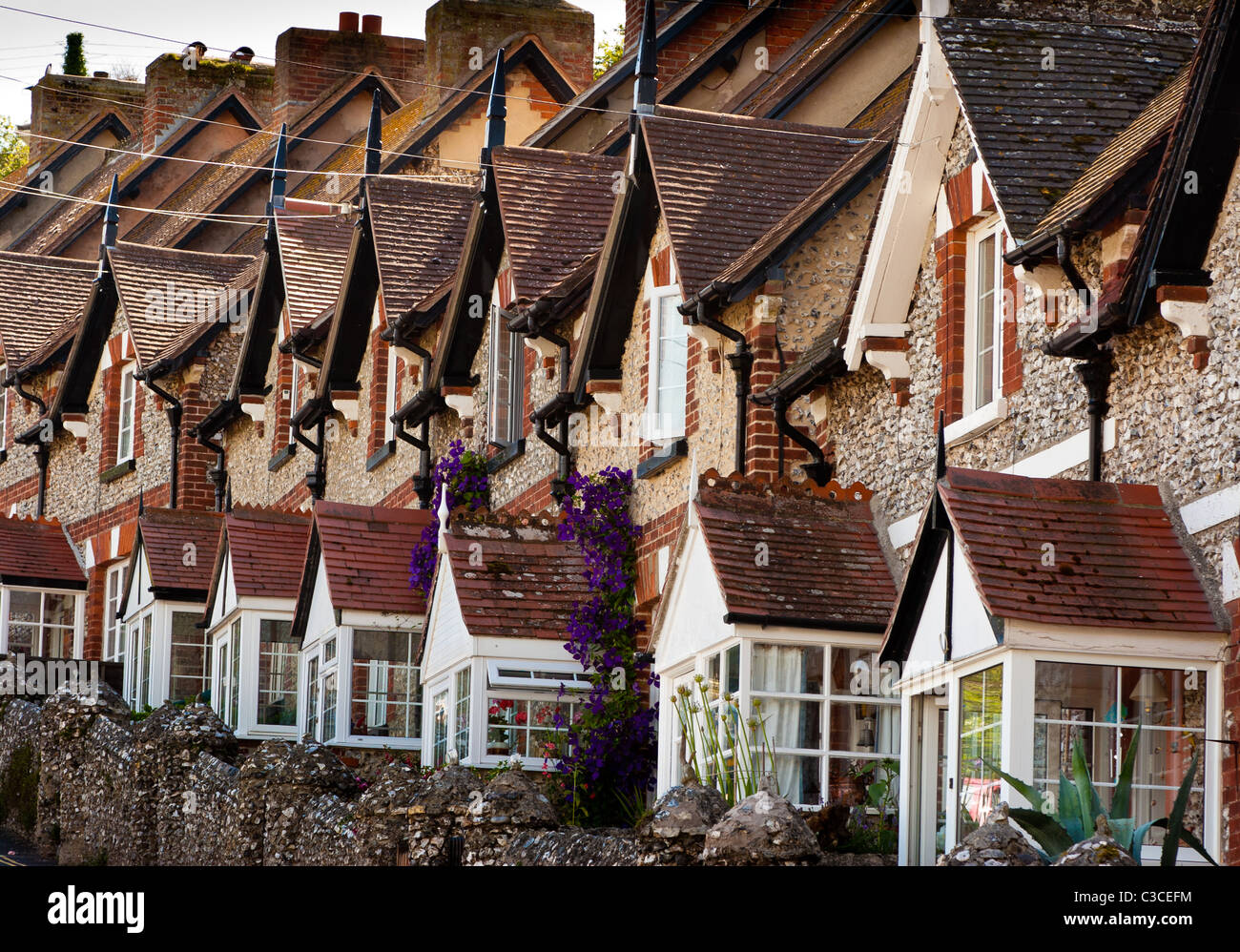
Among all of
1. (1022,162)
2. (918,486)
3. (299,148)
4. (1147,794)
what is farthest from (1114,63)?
(299,148)

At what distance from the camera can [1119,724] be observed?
1217cm

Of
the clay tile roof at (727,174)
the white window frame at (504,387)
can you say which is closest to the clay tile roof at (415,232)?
the white window frame at (504,387)

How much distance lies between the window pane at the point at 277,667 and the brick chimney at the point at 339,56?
57.9 ft

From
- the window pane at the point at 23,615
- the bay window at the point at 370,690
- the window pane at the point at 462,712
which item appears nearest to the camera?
the window pane at the point at 462,712

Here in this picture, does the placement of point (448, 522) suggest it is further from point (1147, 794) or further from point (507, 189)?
point (1147, 794)

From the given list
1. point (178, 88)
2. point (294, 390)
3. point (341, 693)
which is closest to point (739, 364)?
point (341, 693)

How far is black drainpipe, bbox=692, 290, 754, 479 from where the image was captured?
16.9 m

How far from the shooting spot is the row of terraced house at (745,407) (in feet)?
40.1

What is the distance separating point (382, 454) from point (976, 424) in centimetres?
1159

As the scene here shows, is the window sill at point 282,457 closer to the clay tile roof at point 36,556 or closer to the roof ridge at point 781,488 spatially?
the clay tile roof at point 36,556

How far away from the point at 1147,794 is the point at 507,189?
11.7 meters

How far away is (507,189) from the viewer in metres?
22.1

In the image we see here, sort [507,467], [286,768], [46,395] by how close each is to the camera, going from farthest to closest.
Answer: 1. [46,395]
2. [507,467]
3. [286,768]

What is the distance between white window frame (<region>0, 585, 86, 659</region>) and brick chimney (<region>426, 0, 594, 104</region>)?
31.2 feet
